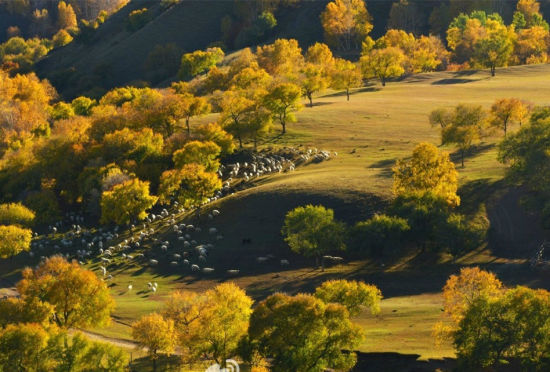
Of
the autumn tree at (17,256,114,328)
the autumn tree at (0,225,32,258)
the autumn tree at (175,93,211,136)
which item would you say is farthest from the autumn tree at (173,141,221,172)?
the autumn tree at (17,256,114,328)

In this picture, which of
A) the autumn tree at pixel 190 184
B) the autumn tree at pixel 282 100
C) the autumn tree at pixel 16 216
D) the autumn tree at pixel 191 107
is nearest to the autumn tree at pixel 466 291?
the autumn tree at pixel 190 184

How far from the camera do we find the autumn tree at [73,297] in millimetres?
86625

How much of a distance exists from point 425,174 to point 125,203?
168 feet

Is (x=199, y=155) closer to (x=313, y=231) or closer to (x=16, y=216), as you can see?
(x=16, y=216)

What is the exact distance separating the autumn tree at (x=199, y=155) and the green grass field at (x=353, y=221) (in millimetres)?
10878

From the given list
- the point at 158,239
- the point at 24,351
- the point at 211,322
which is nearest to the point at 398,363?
the point at 211,322

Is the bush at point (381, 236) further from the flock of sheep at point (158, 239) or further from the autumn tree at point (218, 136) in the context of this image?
the autumn tree at point (218, 136)

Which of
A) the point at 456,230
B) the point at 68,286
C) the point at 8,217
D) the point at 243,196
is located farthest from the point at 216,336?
the point at 8,217

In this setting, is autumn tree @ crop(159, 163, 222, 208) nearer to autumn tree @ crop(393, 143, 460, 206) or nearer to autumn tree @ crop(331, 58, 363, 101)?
autumn tree @ crop(393, 143, 460, 206)

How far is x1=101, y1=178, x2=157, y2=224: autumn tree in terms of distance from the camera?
131 metres

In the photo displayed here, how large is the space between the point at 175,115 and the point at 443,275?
8380 centimetres

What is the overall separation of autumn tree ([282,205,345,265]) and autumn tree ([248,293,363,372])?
32810 mm

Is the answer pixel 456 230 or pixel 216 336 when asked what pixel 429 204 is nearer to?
pixel 456 230

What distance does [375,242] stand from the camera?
107125 millimetres
